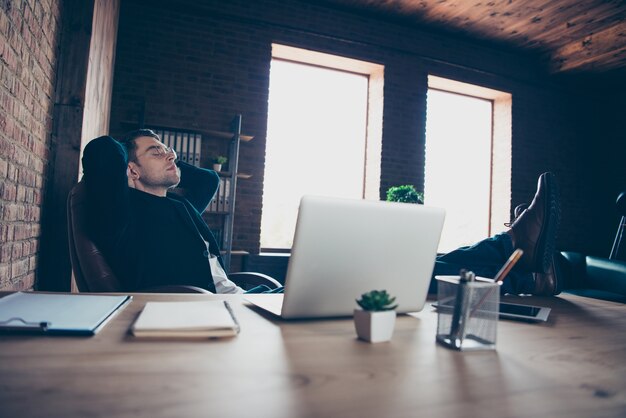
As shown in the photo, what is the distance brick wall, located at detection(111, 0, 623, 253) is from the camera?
4.17 meters

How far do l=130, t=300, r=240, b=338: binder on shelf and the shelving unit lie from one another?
316 centimetres

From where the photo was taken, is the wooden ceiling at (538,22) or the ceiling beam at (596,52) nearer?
the wooden ceiling at (538,22)

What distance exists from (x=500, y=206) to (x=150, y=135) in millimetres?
4908

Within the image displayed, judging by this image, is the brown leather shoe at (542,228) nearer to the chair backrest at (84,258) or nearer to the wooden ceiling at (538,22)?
the chair backrest at (84,258)

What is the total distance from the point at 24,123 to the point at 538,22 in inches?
212

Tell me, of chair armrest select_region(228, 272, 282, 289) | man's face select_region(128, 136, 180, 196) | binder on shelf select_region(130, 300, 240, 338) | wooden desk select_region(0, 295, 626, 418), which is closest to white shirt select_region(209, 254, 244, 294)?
chair armrest select_region(228, 272, 282, 289)

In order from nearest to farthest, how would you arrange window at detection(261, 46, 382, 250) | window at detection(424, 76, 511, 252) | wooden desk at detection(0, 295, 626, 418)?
wooden desk at detection(0, 295, 626, 418), window at detection(261, 46, 382, 250), window at detection(424, 76, 511, 252)

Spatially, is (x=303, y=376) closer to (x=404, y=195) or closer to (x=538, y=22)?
(x=404, y=195)

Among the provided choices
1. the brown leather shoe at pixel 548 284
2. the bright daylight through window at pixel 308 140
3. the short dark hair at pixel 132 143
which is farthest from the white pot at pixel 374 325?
the bright daylight through window at pixel 308 140

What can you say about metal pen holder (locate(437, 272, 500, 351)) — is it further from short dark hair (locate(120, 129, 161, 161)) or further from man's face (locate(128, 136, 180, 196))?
short dark hair (locate(120, 129, 161, 161))

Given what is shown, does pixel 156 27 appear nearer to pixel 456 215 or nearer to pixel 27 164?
pixel 27 164

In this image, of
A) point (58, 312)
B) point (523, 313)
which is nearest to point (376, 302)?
point (523, 313)

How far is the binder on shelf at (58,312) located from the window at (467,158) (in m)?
4.93

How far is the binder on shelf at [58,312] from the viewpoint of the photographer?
0.69m
